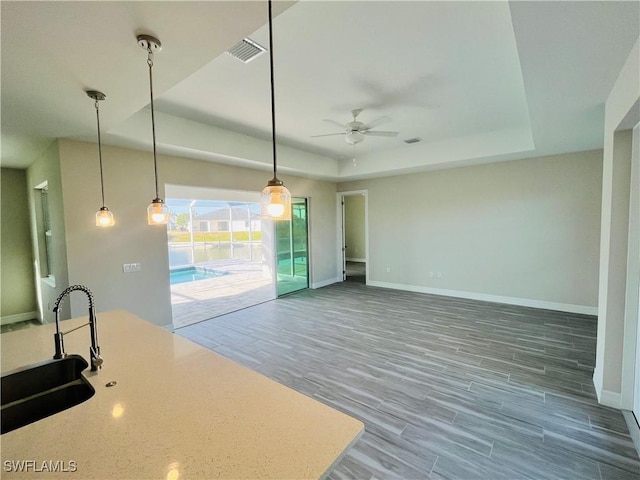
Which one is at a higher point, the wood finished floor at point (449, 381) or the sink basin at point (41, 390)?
the sink basin at point (41, 390)

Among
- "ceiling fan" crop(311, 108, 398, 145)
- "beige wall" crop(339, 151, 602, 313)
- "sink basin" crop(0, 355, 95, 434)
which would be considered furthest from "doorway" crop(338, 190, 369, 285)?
"sink basin" crop(0, 355, 95, 434)

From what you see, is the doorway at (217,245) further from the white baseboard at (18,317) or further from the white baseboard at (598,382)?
the white baseboard at (598,382)

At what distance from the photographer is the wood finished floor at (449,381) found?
1.90 meters

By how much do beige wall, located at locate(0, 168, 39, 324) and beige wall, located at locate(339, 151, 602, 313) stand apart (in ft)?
22.9

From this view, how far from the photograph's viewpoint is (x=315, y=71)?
2.77m

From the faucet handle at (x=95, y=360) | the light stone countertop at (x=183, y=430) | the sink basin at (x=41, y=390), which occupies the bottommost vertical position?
the sink basin at (x=41, y=390)

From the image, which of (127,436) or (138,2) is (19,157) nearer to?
(138,2)

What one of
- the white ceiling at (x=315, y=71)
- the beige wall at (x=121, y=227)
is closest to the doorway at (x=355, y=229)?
the white ceiling at (x=315, y=71)

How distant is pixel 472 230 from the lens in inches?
224

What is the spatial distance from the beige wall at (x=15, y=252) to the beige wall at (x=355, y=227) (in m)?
8.78

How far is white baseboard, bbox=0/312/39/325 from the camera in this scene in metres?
4.80

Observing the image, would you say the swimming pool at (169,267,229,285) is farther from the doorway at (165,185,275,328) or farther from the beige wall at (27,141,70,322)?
the beige wall at (27,141,70,322)

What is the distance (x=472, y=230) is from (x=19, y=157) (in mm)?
7819

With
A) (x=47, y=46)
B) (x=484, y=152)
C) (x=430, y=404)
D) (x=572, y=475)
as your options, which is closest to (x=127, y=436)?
(x=47, y=46)
